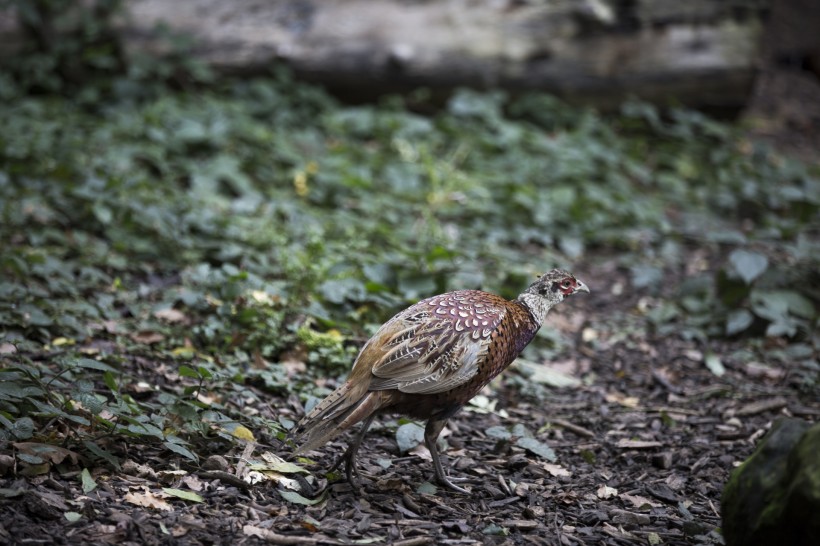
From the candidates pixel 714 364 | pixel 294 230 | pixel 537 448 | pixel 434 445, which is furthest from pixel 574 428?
pixel 294 230

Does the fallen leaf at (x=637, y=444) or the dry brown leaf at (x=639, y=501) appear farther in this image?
the fallen leaf at (x=637, y=444)

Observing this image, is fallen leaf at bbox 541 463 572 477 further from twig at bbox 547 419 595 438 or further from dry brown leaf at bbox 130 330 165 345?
dry brown leaf at bbox 130 330 165 345

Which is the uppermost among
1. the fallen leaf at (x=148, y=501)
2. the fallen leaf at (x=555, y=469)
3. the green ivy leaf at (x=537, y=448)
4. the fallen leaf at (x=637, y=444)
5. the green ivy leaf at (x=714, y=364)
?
the fallen leaf at (x=148, y=501)

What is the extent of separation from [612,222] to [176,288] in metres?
4.39

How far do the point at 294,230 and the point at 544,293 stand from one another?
2.85m

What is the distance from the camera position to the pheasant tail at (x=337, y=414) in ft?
11.6

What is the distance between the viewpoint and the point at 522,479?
4.06m

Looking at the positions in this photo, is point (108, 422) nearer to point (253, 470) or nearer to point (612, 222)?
point (253, 470)

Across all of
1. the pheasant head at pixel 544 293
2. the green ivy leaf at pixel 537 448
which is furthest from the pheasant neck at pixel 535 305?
the green ivy leaf at pixel 537 448

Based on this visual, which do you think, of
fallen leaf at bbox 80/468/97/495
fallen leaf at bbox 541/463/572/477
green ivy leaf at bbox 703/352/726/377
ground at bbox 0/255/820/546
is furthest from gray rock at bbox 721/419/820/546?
fallen leaf at bbox 80/468/97/495

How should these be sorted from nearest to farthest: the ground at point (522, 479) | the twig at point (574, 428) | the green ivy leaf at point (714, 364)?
1. the ground at point (522, 479)
2. the twig at point (574, 428)
3. the green ivy leaf at point (714, 364)

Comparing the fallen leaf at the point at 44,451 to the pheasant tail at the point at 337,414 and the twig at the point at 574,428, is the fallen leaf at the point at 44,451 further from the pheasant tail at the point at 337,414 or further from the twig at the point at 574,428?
the twig at the point at 574,428

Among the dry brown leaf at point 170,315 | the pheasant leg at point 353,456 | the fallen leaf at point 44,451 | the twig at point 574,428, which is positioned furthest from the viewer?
the dry brown leaf at point 170,315

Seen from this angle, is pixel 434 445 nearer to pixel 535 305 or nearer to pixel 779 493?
pixel 535 305
